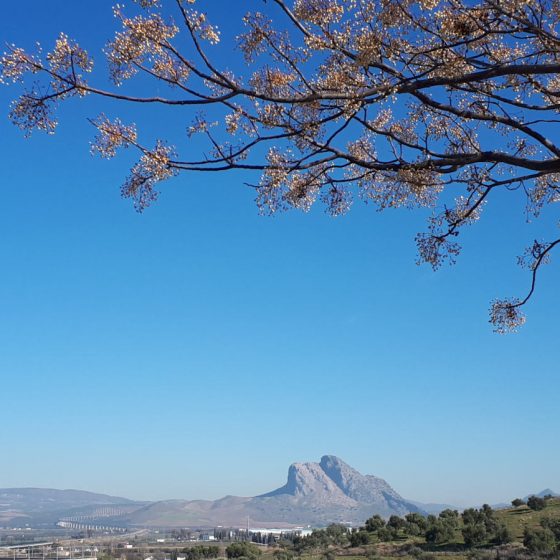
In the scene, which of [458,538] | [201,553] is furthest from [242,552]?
[458,538]

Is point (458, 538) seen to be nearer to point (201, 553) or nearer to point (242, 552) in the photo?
point (242, 552)

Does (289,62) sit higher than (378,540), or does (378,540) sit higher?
(289,62)

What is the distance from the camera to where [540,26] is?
23.7 feet

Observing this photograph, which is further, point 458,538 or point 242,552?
point 242,552

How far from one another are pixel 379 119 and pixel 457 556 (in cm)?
3495

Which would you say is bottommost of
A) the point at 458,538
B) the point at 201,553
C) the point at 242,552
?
the point at 201,553

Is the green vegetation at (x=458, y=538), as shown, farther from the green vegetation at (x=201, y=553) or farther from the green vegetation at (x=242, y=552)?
the green vegetation at (x=201, y=553)

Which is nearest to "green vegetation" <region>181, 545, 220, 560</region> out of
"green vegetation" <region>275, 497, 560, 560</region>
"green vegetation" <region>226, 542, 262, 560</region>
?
"green vegetation" <region>226, 542, 262, 560</region>

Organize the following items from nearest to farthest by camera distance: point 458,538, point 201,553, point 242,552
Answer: point 458,538, point 242,552, point 201,553

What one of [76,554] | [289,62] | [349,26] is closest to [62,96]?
[289,62]

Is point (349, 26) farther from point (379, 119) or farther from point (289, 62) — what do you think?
point (379, 119)

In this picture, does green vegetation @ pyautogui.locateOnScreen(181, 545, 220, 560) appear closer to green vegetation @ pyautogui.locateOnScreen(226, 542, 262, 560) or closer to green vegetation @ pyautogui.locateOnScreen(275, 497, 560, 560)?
green vegetation @ pyautogui.locateOnScreen(226, 542, 262, 560)

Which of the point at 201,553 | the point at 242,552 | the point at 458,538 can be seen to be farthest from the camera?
the point at 201,553

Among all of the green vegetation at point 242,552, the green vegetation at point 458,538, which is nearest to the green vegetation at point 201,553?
the green vegetation at point 242,552
